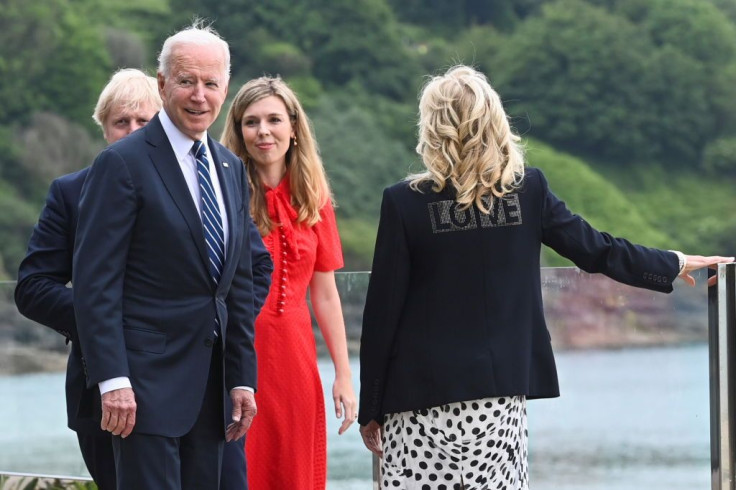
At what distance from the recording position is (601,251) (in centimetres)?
366

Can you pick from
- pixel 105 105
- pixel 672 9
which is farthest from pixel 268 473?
pixel 672 9

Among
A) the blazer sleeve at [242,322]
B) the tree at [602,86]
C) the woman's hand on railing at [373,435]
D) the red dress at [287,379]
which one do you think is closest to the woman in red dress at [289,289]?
the red dress at [287,379]

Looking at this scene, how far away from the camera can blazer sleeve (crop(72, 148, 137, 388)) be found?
3.00 meters

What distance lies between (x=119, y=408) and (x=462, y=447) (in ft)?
3.12

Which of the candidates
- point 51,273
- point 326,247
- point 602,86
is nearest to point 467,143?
point 326,247

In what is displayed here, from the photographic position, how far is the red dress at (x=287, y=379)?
4016mm

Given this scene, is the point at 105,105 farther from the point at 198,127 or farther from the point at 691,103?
the point at 691,103

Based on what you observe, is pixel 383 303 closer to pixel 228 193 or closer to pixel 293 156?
pixel 228 193

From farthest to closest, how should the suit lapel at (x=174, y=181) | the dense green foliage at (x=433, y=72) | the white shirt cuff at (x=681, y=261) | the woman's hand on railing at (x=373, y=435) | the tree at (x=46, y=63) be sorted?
the dense green foliage at (x=433, y=72), the tree at (x=46, y=63), the white shirt cuff at (x=681, y=261), the woman's hand on railing at (x=373, y=435), the suit lapel at (x=174, y=181)

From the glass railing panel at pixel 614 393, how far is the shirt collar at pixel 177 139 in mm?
1497

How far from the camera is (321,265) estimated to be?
419 cm

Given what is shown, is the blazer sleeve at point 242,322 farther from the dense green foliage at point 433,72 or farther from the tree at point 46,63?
the tree at point 46,63

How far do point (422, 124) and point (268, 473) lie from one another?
1.22 m

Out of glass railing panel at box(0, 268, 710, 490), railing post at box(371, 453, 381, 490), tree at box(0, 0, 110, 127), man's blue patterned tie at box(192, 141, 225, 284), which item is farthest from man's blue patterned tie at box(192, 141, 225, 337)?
tree at box(0, 0, 110, 127)
